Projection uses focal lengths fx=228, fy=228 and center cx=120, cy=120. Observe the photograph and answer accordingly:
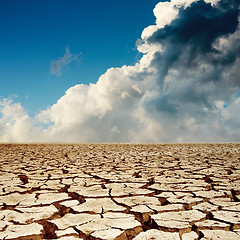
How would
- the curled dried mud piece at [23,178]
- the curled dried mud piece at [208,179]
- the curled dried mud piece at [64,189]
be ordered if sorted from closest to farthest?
the curled dried mud piece at [64,189], the curled dried mud piece at [208,179], the curled dried mud piece at [23,178]

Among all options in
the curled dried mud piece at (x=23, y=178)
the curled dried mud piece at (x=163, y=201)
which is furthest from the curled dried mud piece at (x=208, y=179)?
the curled dried mud piece at (x=23, y=178)

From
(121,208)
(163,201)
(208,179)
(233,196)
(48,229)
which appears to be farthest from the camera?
(208,179)

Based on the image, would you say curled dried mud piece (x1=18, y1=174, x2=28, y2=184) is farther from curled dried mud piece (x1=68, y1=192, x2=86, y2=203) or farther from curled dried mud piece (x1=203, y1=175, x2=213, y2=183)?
curled dried mud piece (x1=203, y1=175, x2=213, y2=183)

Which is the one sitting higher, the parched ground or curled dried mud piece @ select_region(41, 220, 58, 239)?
the parched ground

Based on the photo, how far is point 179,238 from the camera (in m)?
1.28

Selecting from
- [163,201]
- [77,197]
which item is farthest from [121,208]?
[77,197]

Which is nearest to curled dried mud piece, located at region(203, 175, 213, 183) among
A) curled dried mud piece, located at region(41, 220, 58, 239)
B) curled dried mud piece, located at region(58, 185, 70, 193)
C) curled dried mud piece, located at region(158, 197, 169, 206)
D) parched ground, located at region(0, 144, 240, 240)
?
parched ground, located at region(0, 144, 240, 240)

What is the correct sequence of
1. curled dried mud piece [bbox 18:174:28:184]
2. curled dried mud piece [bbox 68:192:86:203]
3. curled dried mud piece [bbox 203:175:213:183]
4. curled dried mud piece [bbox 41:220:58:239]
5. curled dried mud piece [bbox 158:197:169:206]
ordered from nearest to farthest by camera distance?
curled dried mud piece [bbox 41:220:58:239], curled dried mud piece [bbox 158:197:169:206], curled dried mud piece [bbox 68:192:86:203], curled dried mud piece [bbox 203:175:213:183], curled dried mud piece [bbox 18:174:28:184]

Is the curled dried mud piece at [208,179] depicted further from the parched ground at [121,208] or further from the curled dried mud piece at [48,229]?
the curled dried mud piece at [48,229]

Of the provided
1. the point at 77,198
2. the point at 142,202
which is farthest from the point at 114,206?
the point at 77,198

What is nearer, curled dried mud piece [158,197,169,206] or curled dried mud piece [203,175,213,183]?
curled dried mud piece [158,197,169,206]

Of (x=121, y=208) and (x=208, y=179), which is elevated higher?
(x=208, y=179)

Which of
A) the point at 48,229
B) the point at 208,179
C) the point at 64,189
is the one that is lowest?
the point at 48,229

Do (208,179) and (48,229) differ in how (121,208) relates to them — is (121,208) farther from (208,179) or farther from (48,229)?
(208,179)
